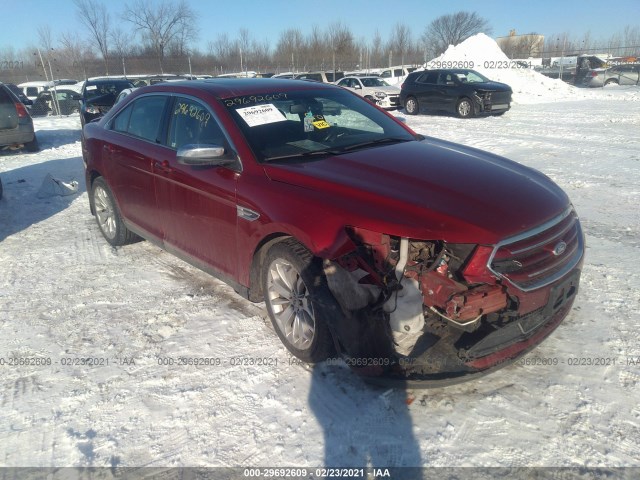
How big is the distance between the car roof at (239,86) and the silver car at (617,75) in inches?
1174

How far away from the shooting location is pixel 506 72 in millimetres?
25812

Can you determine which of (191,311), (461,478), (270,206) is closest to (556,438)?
(461,478)

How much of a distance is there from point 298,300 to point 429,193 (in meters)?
1.07

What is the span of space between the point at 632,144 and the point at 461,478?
1011 centimetres

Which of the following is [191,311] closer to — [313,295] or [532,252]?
[313,295]

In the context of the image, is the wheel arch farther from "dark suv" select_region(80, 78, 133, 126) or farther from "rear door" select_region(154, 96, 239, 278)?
"dark suv" select_region(80, 78, 133, 126)

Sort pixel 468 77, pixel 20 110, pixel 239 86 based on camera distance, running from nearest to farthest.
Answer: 1. pixel 239 86
2. pixel 20 110
3. pixel 468 77

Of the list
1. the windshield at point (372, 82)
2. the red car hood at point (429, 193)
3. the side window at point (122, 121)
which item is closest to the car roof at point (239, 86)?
the side window at point (122, 121)

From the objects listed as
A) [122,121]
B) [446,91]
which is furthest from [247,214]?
[446,91]

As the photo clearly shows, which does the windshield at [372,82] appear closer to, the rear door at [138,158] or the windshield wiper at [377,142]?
the rear door at [138,158]

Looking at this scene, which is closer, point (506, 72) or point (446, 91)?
point (446, 91)

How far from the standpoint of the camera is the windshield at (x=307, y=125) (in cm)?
338

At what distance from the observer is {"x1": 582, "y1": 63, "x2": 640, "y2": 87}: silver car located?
1105 inches

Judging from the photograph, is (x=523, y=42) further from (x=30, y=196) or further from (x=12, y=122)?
(x=30, y=196)
